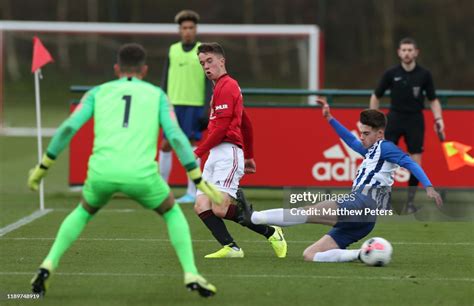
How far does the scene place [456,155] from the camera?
47.2ft

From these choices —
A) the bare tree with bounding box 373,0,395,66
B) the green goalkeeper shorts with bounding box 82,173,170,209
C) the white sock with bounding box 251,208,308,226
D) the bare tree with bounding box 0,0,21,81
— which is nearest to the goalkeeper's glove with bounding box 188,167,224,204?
the green goalkeeper shorts with bounding box 82,173,170,209

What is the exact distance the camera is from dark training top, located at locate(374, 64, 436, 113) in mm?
14172

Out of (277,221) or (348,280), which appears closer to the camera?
(348,280)

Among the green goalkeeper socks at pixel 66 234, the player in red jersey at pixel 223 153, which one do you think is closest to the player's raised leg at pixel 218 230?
the player in red jersey at pixel 223 153

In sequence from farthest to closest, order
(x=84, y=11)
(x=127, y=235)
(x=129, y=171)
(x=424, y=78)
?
(x=84, y=11) < (x=424, y=78) < (x=127, y=235) < (x=129, y=171)

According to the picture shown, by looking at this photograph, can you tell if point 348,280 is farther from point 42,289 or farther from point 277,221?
point 42,289

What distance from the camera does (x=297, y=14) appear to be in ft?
141

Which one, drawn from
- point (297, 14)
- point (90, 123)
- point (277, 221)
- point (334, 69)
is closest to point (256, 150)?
point (90, 123)

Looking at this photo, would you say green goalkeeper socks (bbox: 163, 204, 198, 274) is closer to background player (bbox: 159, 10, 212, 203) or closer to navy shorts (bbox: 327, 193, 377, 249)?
navy shorts (bbox: 327, 193, 377, 249)

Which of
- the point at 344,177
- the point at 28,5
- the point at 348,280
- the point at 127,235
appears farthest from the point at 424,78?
the point at 28,5

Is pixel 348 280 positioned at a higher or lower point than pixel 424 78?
lower

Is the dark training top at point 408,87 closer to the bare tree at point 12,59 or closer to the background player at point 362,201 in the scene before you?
the background player at point 362,201

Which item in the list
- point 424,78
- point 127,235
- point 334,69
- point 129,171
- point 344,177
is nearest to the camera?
point 129,171

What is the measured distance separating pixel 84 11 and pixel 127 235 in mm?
32885
